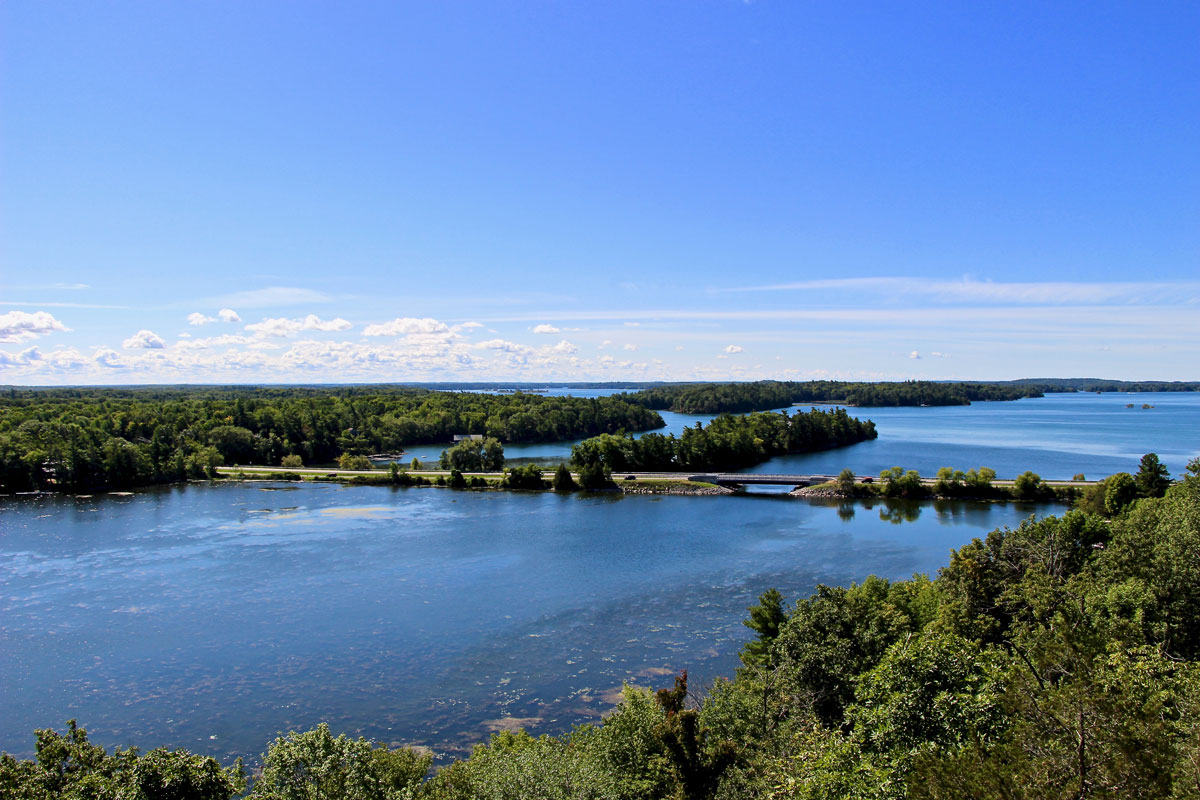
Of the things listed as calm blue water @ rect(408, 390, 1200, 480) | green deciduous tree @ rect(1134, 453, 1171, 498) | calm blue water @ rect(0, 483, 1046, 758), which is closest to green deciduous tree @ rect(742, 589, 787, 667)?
calm blue water @ rect(0, 483, 1046, 758)

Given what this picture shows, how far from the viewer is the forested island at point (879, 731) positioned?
8.70 meters

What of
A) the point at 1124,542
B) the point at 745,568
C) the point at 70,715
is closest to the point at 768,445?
the point at 745,568

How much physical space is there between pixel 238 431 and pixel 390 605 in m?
64.9

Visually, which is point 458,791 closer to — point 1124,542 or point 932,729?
point 932,729

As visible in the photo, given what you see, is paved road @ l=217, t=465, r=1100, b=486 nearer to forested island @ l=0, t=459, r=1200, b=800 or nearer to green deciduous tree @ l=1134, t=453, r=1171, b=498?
green deciduous tree @ l=1134, t=453, r=1171, b=498

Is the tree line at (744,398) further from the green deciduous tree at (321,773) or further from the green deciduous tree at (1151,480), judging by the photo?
the green deciduous tree at (321,773)

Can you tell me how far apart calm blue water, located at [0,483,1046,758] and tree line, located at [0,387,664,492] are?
13499 mm

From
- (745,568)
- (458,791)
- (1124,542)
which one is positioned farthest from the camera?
(745,568)

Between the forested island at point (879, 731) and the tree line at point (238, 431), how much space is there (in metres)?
67.0

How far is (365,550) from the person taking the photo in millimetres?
42562

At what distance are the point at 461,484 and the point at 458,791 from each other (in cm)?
5679

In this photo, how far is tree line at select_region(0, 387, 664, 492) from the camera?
226ft

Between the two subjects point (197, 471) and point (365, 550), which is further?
point (197, 471)

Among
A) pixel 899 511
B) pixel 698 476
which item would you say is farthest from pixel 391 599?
pixel 698 476
